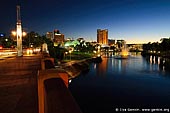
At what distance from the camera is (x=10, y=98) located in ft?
19.1

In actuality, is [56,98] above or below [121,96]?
above

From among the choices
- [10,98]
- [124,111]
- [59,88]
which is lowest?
[124,111]

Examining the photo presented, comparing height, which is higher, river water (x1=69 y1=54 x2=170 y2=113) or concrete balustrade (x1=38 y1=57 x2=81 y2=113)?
concrete balustrade (x1=38 y1=57 x2=81 y2=113)

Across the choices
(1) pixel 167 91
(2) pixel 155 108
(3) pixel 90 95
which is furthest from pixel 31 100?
(1) pixel 167 91

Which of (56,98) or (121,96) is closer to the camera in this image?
(56,98)

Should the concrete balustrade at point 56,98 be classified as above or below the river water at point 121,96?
above

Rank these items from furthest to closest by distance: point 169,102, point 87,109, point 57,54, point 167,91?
point 57,54
point 167,91
point 169,102
point 87,109

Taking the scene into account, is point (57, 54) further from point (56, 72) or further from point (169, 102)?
point (56, 72)

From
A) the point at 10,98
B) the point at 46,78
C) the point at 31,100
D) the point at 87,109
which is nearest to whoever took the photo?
the point at 46,78

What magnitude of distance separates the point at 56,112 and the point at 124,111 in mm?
23573

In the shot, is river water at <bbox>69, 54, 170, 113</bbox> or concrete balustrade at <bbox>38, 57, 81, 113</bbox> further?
river water at <bbox>69, 54, 170, 113</bbox>

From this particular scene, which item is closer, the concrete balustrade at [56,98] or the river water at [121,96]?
the concrete balustrade at [56,98]

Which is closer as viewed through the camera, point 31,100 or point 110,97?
point 31,100

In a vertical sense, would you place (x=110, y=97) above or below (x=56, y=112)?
below
